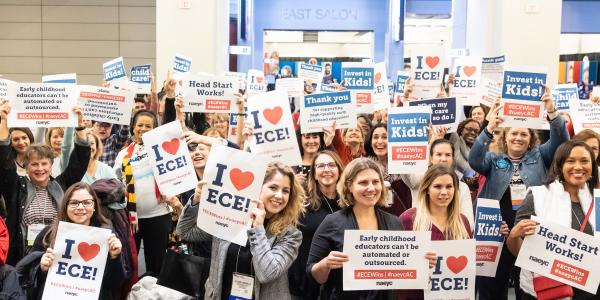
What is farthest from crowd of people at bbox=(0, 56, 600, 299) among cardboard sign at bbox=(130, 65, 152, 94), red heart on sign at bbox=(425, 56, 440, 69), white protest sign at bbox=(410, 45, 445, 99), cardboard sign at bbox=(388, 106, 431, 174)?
cardboard sign at bbox=(130, 65, 152, 94)

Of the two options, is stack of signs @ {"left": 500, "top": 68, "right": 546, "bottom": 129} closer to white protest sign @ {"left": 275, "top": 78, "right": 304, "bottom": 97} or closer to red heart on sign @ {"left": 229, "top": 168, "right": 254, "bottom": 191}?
red heart on sign @ {"left": 229, "top": 168, "right": 254, "bottom": 191}

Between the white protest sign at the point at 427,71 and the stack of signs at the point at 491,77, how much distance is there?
29.0 inches

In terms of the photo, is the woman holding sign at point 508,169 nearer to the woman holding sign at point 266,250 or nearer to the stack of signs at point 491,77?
the woman holding sign at point 266,250

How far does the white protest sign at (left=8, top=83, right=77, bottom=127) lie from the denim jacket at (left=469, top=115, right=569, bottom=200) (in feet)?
9.75

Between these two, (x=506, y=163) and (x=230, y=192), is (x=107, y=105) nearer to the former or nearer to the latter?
(x=230, y=192)

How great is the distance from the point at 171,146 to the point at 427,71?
11.6 feet

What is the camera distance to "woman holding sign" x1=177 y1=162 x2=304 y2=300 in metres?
3.69

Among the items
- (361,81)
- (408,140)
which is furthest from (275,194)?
(361,81)

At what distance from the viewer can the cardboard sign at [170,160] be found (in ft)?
15.6

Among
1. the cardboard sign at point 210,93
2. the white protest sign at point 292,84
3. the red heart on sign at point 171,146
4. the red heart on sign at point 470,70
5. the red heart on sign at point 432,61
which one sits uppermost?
the red heart on sign at point 432,61

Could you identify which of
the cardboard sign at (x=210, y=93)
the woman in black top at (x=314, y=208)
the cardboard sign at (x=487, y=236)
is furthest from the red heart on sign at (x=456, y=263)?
the cardboard sign at (x=210, y=93)

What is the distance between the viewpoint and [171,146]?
481 centimetres

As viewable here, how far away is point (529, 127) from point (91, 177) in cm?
322

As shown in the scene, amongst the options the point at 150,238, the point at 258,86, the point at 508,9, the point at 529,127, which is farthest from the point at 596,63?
the point at 150,238
